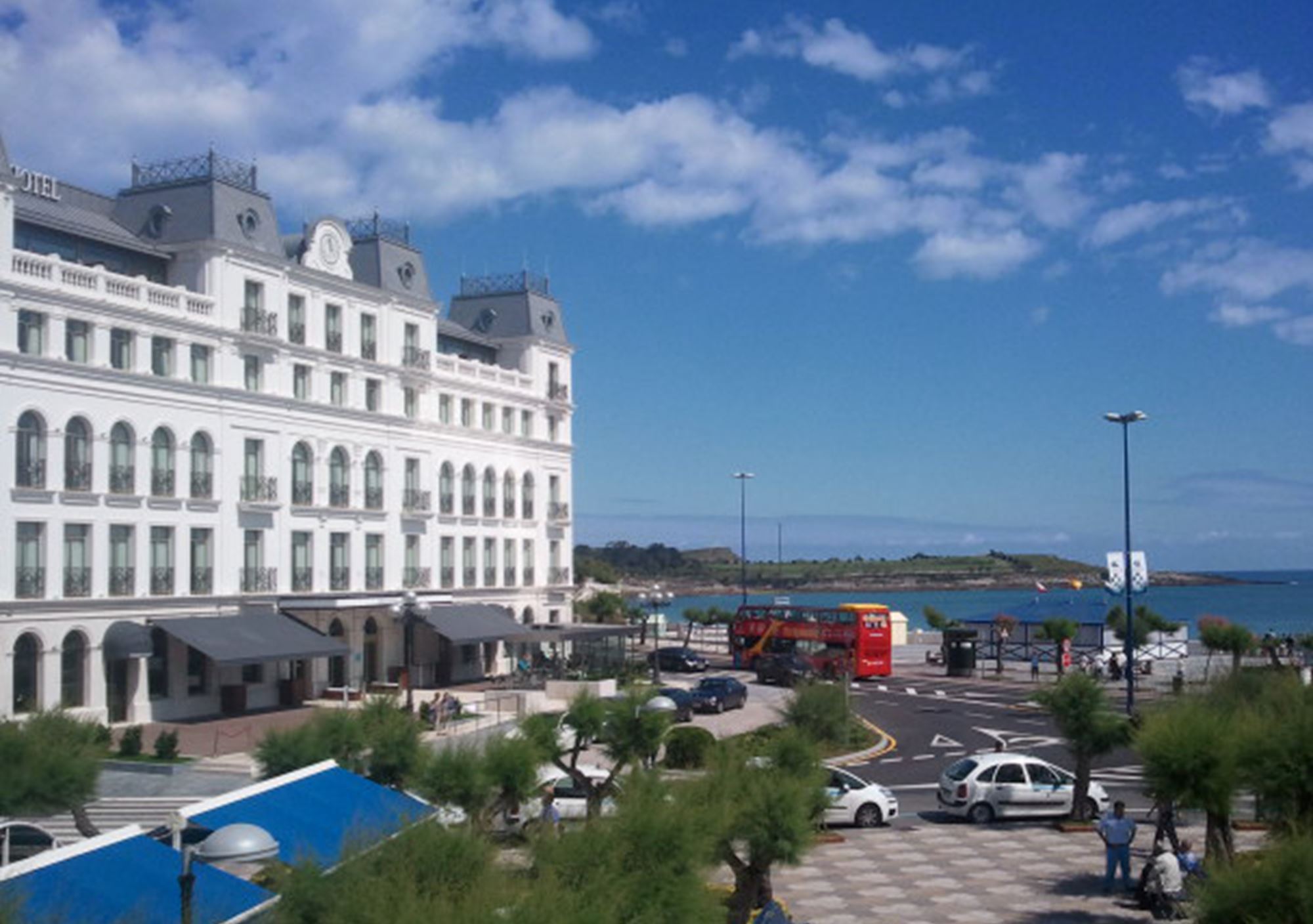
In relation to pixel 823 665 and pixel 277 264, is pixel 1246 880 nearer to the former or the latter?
pixel 277 264

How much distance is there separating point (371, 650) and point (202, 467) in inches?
457

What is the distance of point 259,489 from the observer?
47.6 meters

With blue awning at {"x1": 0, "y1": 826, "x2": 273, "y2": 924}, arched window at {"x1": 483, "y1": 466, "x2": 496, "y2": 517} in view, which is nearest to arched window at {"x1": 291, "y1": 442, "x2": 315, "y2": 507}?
arched window at {"x1": 483, "y1": 466, "x2": 496, "y2": 517}

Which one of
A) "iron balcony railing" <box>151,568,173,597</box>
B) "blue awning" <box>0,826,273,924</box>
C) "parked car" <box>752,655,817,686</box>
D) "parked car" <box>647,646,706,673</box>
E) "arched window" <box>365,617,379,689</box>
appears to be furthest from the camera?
"parked car" <box>647,646,706,673</box>

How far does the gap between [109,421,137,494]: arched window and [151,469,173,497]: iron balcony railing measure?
0.83m

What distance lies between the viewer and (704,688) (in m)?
52.1

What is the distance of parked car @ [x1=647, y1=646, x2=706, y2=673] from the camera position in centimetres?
6756

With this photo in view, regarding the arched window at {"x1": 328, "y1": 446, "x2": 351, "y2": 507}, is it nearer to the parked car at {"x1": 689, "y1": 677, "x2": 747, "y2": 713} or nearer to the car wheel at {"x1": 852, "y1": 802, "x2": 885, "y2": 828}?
the parked car at {"x1": 689, "y1": 677, "x2": 747, "y2": 713}

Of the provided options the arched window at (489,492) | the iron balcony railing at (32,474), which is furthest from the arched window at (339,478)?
the iron balcony railing at (32,474)

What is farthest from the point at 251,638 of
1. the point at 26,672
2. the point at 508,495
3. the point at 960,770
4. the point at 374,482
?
the point at 960,770

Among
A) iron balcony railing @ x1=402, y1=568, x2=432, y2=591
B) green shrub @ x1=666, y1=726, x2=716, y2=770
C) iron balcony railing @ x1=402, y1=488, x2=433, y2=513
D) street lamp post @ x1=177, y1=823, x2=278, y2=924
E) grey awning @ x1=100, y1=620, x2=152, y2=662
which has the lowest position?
green shrub @ x1=666, y1=726, x2=716, y2=770

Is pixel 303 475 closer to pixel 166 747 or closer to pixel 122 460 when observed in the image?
pixel 122 460

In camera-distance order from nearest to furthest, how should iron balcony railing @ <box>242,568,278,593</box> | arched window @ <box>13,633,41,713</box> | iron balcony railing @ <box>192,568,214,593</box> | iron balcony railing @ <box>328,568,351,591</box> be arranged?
arched window @ <box>13,633,41,713</box>
iron balcony railing @ <box>192,568,214,593</box>
iron balcony railing @ <box>242,568,278,593</box>
iron balcony railing @ <box>328,568,351,591</box>

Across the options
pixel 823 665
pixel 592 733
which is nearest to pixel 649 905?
pixel 592 733
